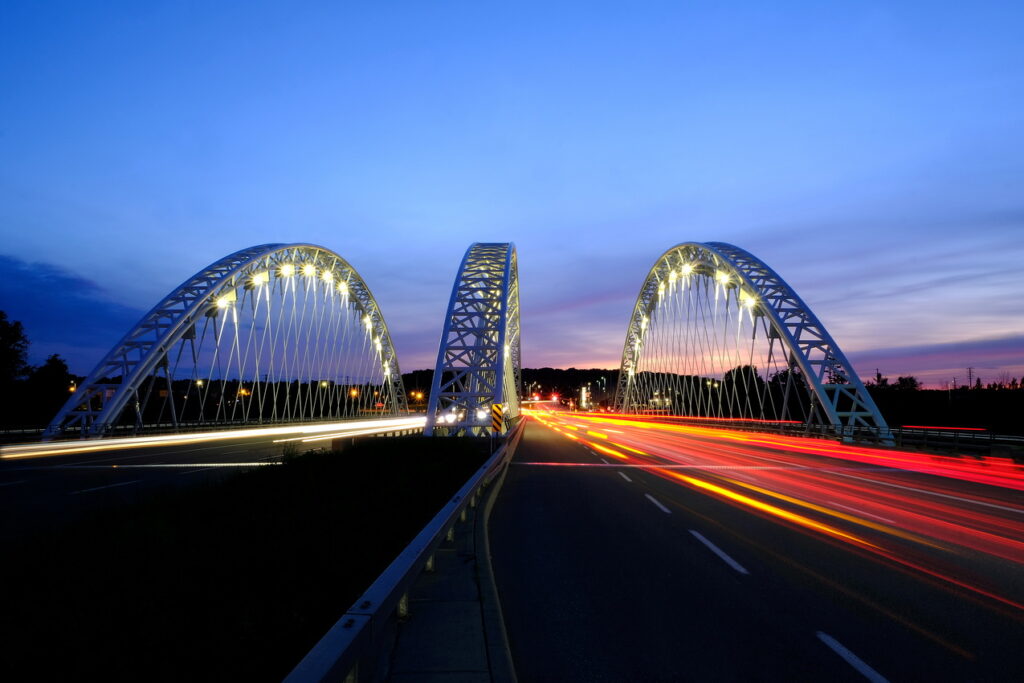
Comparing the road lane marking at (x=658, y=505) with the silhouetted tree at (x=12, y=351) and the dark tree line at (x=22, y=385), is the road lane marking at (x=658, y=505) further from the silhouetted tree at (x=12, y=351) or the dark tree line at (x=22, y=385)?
the silhouetted tree at (x=12, y=351)

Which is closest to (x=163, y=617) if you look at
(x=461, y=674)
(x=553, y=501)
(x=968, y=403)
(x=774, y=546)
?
(x=461, y=674)

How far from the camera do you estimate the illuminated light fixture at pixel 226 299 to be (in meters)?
Result: 39.4

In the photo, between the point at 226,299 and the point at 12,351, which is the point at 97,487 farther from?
the point at 12,351

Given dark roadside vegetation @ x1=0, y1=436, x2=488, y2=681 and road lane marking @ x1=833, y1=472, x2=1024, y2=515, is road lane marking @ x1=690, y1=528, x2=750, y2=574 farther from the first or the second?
road lane marking @ x1=833, y1=472, x2=1024, y2=515

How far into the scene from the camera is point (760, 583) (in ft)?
23.6

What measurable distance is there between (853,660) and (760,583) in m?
2.28

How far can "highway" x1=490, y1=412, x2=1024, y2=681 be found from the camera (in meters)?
4.97

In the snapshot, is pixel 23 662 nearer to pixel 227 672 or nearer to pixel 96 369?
pixel 227 672

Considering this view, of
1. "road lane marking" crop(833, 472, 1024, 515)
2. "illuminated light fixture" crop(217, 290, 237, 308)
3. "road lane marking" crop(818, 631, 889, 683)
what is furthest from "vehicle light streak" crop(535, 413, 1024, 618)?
"illuminated light fixture" crop(217, 290, 237, 308)

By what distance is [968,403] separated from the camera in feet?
307

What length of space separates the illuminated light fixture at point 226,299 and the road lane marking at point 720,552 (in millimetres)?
36066

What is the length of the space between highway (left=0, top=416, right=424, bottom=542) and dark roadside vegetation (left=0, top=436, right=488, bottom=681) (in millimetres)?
3150

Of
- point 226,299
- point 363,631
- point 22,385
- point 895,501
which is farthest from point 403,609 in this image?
point 22,385

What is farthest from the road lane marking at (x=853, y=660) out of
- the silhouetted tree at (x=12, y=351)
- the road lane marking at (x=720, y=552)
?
the silhouetted tree at (x=12, y=351)
